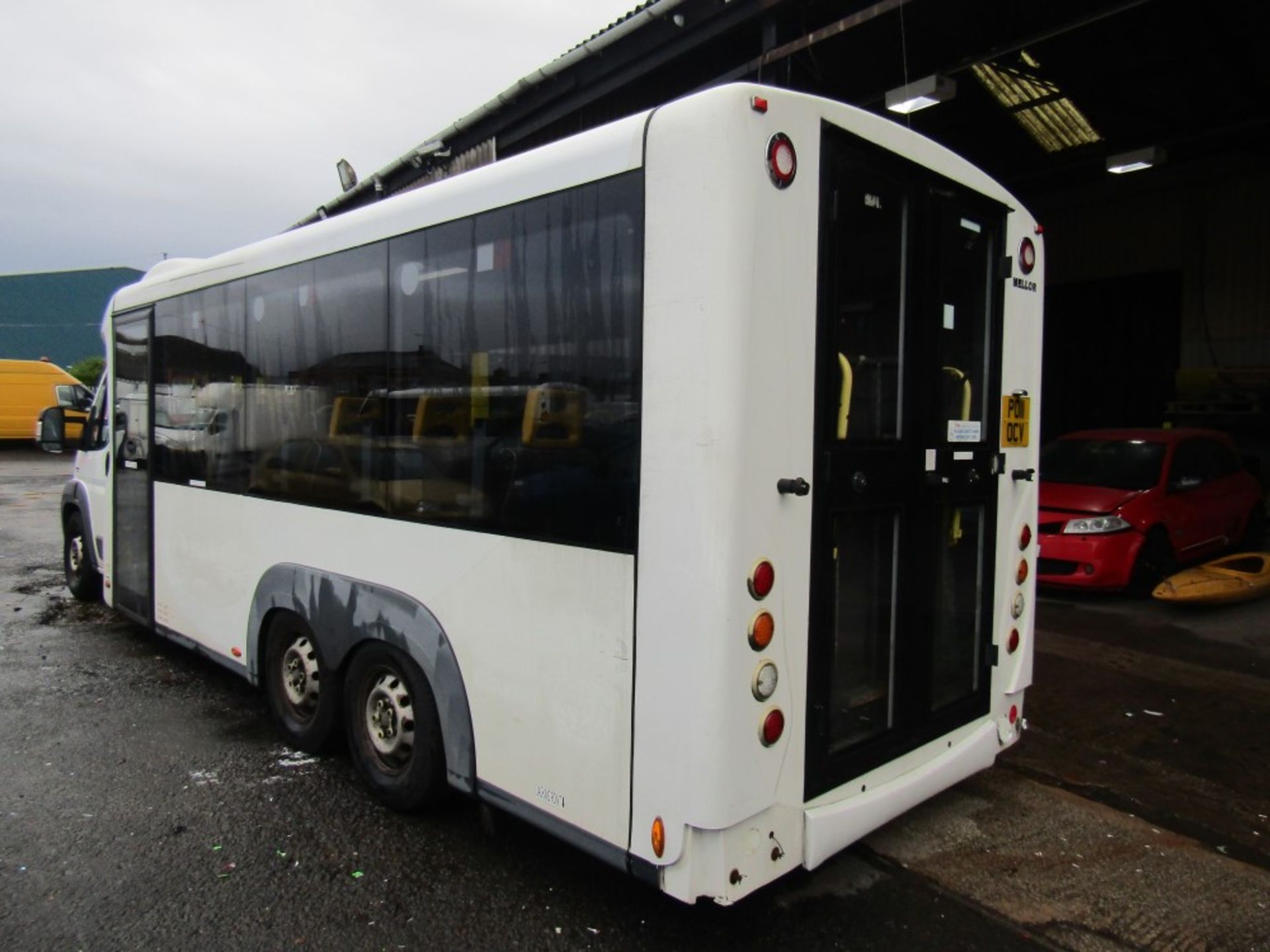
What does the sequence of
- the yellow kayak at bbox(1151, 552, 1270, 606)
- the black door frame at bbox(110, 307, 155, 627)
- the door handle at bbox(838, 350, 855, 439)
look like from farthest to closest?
the yellow kayak at bbox(1151, 552, 1270, 606), the black door frame at bbox(110, 307, 155, 627), the door handle at bbox(838, 350, 855, 439)

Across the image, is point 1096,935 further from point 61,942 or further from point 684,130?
point 61,942

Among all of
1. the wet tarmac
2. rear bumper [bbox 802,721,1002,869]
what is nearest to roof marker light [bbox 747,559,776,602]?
rear bumper [bbox 802,721,1002,869]

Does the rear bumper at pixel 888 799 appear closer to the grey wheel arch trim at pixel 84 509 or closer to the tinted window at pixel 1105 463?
the tinted window at pixel 1105 463

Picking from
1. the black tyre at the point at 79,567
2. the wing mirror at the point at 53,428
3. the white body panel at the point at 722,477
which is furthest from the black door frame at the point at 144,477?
the white body panel at the point at 722,477

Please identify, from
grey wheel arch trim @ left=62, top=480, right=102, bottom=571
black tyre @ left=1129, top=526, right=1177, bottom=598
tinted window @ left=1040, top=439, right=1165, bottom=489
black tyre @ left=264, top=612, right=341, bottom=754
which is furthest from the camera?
tinted window @ left=1040, top=439, right=1165, bottom=489

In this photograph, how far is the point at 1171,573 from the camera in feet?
27.1

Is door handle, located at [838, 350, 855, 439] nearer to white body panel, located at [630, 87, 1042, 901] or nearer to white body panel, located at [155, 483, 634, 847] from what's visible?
white body panel, located at [630, 87, 1042, 901]

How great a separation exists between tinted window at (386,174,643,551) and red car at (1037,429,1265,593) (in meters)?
6.42

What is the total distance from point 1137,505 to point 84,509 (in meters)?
8.97

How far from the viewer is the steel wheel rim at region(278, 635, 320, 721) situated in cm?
440

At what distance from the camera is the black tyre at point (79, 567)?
7.56m

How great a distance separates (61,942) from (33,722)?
2.55 m

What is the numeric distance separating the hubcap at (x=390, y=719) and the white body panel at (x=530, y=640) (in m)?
0.45

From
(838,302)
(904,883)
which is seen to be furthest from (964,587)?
(838,302)
